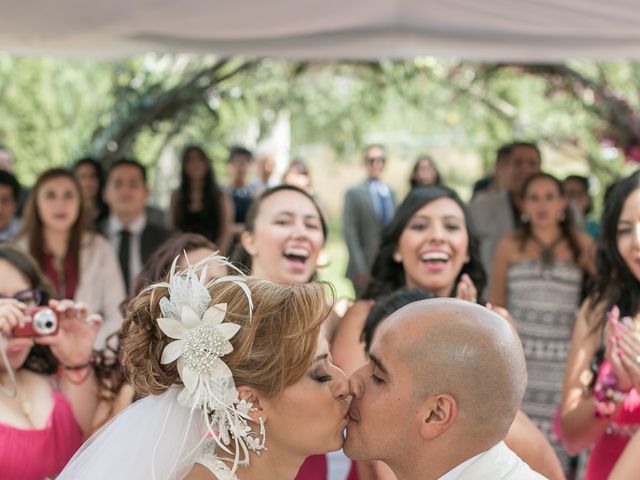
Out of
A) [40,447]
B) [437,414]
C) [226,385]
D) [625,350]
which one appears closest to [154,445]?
[226,385]

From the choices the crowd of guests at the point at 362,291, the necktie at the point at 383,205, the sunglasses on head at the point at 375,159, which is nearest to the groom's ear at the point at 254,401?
the crowd of guests at the point at 362,291

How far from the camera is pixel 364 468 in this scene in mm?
3520

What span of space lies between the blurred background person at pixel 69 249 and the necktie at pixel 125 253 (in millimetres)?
458

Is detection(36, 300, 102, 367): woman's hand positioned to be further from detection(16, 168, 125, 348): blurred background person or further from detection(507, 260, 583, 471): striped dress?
detection(507, 260, 583, 471): striped dress

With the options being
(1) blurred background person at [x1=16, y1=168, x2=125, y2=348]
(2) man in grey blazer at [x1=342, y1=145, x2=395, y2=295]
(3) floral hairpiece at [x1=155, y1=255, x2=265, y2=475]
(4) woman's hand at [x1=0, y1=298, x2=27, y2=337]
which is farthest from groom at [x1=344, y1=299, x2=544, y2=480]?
(2) man in grey blazer at [x1=342, y1=145, x2=395, y2=295]

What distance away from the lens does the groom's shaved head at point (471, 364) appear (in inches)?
88.8

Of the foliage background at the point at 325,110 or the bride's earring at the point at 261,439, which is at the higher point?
the foliage background at the point at 325,110

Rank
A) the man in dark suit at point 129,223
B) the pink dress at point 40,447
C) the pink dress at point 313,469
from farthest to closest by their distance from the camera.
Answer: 1. the man in dark suit at point 129,223
2. the pink dress at point 313,469
3. the pink dress at point 40,447

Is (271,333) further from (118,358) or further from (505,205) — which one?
(505,205)

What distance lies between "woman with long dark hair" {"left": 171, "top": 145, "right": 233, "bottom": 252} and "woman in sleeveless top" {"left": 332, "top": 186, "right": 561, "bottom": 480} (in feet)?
10.5

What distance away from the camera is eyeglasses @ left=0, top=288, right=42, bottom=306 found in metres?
3.74

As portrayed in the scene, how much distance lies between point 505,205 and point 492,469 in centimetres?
545

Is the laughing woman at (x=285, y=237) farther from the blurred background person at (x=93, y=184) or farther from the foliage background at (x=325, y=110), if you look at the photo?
the foliage background at (x=325, y=110)

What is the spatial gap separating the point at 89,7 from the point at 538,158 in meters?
3.83
